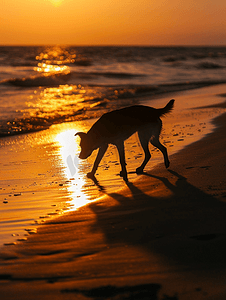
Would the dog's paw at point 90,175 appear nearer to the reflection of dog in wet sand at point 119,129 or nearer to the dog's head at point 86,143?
the reflection of dog in wet sand at point 119,129

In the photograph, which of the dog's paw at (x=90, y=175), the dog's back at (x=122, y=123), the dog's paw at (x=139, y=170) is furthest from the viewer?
the dog's paw at (x=139, y=170)

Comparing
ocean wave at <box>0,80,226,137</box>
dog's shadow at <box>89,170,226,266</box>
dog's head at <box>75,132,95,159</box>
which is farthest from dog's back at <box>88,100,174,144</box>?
ocean wave at <box>0,80,226,137</box>

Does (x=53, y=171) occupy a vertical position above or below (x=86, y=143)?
below

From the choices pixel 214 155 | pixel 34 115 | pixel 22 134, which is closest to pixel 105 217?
pixel 214 155

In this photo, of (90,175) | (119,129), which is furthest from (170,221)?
(90,175)

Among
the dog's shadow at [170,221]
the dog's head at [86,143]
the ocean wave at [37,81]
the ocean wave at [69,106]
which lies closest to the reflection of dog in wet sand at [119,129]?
the dog's head at [86,143]

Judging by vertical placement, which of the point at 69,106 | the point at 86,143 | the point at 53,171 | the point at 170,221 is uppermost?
the point at 86,143

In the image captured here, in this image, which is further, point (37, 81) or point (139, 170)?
point (37, 81)

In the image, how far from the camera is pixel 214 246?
10.5ft

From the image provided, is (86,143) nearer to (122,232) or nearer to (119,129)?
(119,129)

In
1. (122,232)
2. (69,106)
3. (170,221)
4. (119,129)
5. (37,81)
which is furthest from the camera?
(37,81)

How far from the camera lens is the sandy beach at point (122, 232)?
2770 millimetres

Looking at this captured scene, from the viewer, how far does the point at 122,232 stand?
369cm

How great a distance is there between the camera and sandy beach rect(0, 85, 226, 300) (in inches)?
109
